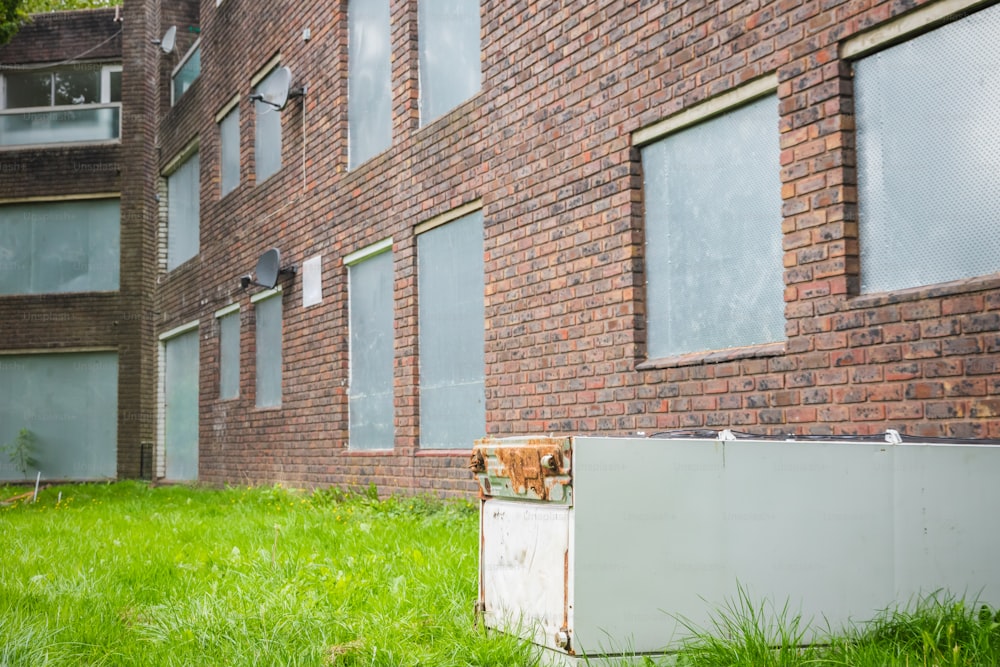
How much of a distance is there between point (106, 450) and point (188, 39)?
7.46 meters

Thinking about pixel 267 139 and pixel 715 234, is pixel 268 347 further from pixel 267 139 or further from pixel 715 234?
pixel 715 234

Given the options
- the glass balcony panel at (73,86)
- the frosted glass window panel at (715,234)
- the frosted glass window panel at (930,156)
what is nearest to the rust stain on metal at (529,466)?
the frosted glass window panel at (930,156)

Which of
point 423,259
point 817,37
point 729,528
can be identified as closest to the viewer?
point 729,528

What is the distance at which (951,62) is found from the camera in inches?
194

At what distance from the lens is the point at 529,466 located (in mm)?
3502

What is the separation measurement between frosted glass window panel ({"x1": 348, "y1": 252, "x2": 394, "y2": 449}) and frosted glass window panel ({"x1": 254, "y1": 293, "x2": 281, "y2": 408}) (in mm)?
2129

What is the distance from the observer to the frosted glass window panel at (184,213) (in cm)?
1669

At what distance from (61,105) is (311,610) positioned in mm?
18337

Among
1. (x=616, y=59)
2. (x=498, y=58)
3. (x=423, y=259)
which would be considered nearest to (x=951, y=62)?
(x=616, y=59)

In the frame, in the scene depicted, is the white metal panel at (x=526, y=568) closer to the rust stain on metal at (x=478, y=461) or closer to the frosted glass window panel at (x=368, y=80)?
the rust stain on metal at (x=478, y=461)

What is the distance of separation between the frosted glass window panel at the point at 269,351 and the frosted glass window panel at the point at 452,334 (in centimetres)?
381

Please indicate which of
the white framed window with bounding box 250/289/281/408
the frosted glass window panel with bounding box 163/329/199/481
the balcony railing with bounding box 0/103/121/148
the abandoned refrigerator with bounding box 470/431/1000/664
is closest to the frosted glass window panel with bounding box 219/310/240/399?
the white framed window with bounding box 250/289/281/408

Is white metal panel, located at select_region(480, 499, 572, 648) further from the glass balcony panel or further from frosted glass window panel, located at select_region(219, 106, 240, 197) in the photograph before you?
the glass balcony panel

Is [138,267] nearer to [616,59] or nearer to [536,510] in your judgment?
[616,59]
